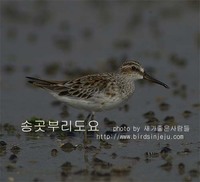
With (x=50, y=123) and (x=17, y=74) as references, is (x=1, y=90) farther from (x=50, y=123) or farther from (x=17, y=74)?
(x=50, y=123)

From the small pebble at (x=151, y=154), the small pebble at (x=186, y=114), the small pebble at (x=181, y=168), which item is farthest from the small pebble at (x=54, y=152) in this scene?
the small pebble at (x=186, y=114)

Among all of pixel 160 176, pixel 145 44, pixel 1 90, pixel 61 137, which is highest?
pixel 145 44

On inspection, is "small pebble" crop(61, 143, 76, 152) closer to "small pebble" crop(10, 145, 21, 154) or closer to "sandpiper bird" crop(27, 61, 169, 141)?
"small pebble" crop(10, 145, 21, 154)

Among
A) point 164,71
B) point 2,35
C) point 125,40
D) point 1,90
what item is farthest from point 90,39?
point 1,90

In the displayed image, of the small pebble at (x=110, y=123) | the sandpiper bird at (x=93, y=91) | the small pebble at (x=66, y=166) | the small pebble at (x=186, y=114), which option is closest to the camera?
the small pebble at (x=66, y=166)

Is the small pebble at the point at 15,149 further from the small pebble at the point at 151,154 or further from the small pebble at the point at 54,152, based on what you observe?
the small pebble at the point at 151,154

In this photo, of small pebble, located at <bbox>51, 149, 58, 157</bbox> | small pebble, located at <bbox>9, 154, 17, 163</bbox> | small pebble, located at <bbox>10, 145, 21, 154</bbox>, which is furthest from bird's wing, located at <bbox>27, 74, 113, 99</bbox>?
small pebble, located at <bbox>9, 154, 17, 163</bbox>
